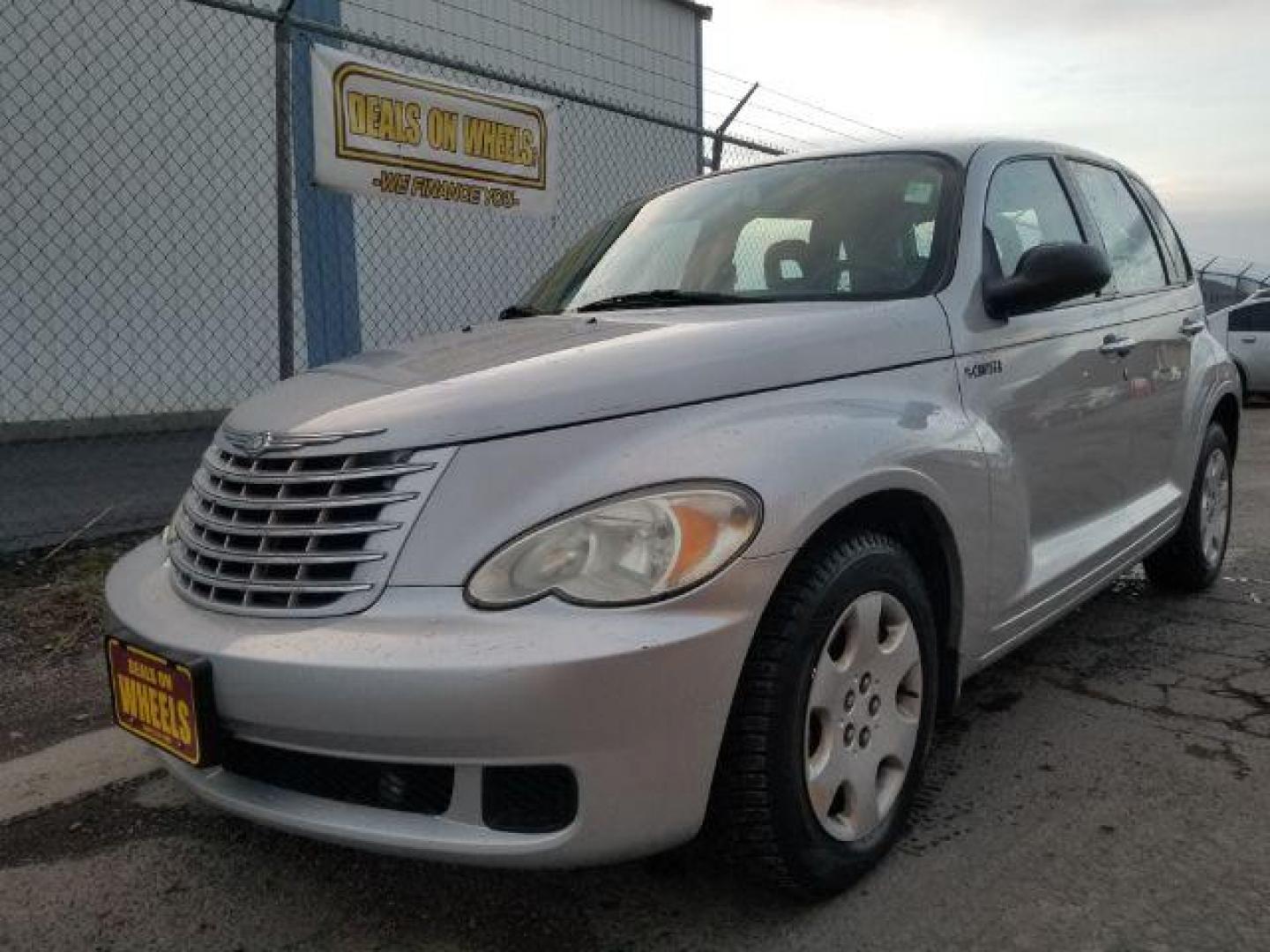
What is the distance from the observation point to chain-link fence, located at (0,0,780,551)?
7492mm

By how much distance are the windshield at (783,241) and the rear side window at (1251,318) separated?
13669 millimetres

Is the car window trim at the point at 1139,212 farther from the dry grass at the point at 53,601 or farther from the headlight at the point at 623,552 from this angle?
the dry grass at the point at 53,601

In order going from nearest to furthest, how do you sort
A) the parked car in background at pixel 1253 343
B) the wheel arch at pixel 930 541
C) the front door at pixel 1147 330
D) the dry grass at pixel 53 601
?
1. the wheel arch at pixel 930 541
2. the front door at pixel 1147 330
3. the dry grass at pixel 53 601
4. the parked car in background at pixel 1253 343

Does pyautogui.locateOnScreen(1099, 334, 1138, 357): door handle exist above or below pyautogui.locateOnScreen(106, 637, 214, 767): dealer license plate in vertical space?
above

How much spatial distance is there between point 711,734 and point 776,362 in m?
0.81

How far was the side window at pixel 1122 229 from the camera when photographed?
3729 millimetres

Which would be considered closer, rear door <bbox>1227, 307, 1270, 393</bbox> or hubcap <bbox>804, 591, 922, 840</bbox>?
hubcap <bbox>804, 591, 922, 840</bbox>

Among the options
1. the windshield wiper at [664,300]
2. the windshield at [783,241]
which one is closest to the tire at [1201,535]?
the windshield at [783,241]

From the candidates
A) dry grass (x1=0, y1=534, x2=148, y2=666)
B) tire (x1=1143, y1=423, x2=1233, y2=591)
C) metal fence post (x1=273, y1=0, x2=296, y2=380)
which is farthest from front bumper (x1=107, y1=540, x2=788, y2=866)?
tire (x1=1143, y1=423, x2=1233, y2=591)

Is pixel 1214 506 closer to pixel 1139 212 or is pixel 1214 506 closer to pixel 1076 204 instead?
pixel 1139 212

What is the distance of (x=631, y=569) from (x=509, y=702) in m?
0.31

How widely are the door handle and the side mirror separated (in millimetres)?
504

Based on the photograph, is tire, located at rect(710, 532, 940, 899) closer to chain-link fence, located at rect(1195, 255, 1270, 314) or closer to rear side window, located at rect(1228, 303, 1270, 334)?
rear side window, located at rect(1228, 303, 1270, 334)

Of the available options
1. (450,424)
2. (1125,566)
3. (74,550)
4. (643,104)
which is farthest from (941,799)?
(643,104)
